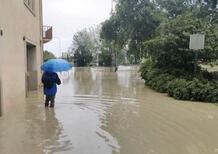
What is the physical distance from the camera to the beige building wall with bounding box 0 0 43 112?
11.7 metres

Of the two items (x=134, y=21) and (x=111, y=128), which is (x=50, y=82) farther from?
(x=134, y=21)

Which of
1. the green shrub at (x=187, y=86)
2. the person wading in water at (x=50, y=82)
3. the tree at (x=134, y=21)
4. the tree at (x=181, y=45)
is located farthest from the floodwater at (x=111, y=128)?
the tree at (x=134, y=21)

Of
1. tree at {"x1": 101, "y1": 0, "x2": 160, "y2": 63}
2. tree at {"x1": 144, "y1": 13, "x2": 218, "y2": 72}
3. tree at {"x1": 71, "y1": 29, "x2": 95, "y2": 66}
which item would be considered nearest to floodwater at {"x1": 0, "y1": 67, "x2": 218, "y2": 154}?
tree at {"x1": 144, "y1": 13, "x2": 218, "y2": 72}

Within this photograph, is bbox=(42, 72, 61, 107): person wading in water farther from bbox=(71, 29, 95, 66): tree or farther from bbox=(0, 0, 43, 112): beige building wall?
bbox=(71, 29, 95, 66): tree

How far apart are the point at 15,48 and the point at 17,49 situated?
0.42 meters

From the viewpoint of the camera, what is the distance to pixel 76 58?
235ft

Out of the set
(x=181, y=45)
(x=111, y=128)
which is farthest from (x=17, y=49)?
(x=181, y=45)

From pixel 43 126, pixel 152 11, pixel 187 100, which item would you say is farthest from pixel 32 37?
pixel 152 11

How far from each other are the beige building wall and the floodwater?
76 centimetres

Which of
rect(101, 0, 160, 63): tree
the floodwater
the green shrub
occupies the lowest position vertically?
the floodwater

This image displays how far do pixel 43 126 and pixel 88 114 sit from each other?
6.74 feet

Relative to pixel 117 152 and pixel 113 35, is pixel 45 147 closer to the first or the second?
pixel 117 152

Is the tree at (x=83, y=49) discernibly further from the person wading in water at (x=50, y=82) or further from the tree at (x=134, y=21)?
the person wading in water at (x=50, y=82)

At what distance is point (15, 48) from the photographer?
13.7m
